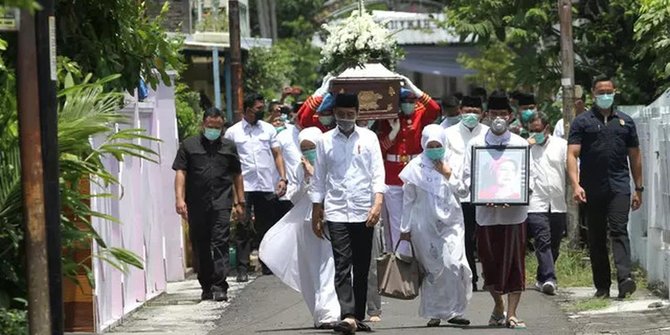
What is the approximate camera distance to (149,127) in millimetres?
17297

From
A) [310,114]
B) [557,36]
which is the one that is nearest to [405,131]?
[310,114]

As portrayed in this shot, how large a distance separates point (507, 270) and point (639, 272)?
13.5 ft

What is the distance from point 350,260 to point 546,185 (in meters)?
4.63

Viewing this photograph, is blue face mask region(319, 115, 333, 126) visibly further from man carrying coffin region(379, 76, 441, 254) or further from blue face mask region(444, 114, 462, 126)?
blue face mask region(444, 114, 462, 126)

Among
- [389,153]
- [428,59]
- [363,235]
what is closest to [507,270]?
[363,235]

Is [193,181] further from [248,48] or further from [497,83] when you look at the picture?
[497,83]

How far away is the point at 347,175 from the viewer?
13047 mm

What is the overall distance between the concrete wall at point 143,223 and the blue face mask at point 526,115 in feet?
13.1

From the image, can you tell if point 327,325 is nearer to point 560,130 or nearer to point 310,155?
point 310,155

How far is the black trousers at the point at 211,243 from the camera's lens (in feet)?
53.1

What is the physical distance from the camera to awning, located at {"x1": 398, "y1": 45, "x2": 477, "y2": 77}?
48375mm

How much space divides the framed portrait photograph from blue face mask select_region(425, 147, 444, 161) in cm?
34

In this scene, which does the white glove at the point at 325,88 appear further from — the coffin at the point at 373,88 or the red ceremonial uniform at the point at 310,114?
the red ceremonial uniform at the point at 310,114

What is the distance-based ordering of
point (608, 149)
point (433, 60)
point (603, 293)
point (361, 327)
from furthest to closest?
point (433, 60) < point (603, 293) < point (608, 149) < point (361, 327)
